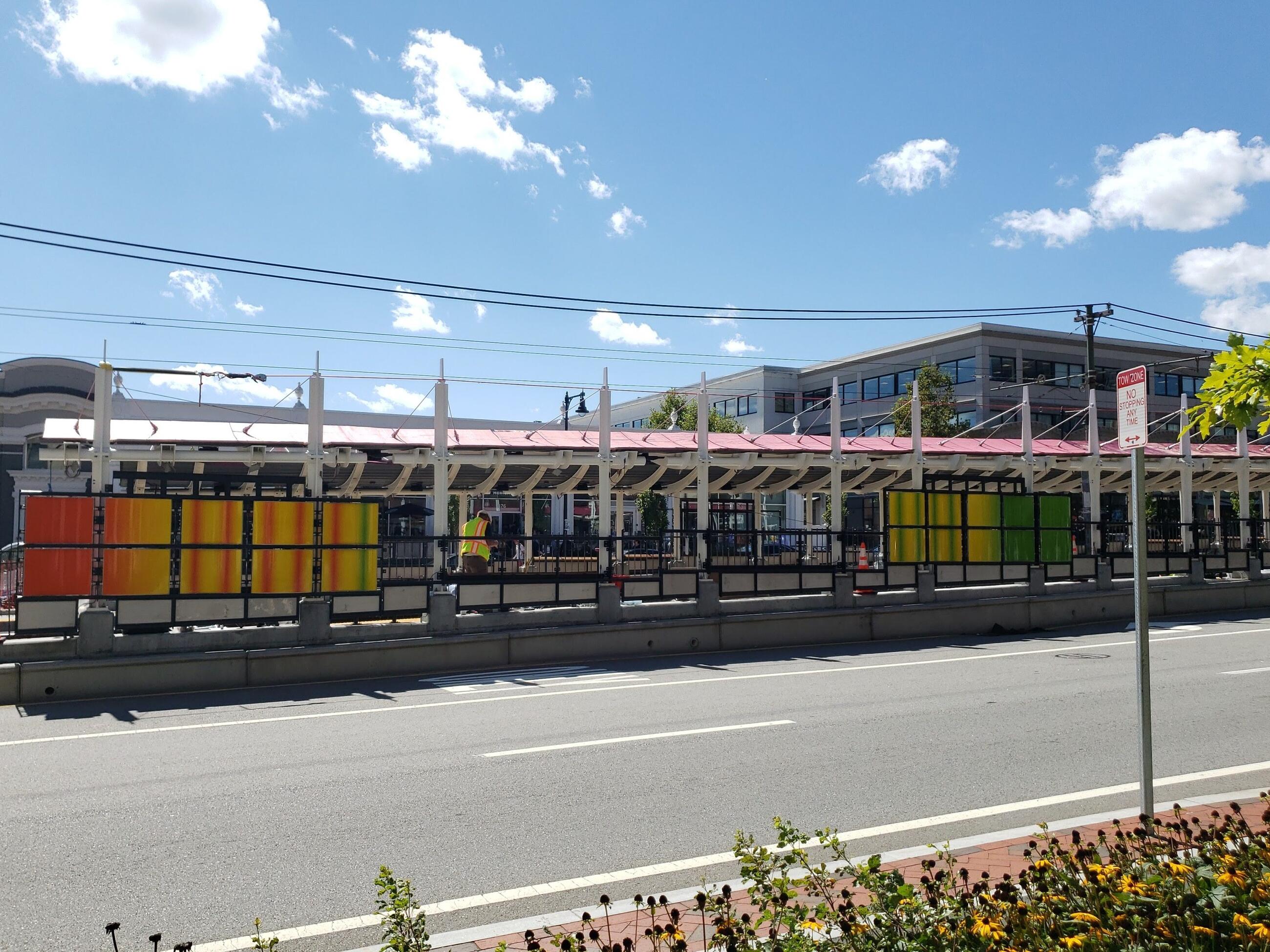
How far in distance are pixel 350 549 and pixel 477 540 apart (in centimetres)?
222

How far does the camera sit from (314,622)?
14.1 meters

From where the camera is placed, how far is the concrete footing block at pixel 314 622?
14102mm

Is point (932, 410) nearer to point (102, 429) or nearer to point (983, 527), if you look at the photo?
point (983, 527)

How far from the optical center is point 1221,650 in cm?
1580

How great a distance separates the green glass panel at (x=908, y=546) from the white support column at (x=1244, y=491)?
40.3 ft

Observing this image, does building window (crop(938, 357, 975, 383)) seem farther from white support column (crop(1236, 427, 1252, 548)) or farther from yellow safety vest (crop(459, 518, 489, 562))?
yellow safety vest (crop(459, 518, 489, 562))

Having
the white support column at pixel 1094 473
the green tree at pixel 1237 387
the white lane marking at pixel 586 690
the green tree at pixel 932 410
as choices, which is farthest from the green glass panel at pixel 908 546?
the green tree at pixel 932 410

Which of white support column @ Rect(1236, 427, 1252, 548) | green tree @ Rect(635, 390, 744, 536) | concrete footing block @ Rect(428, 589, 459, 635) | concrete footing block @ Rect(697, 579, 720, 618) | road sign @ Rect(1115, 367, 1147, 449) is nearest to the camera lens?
road sign @ Rect(1115, 367, 1147, 449)

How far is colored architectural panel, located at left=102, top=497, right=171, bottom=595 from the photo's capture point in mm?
13352

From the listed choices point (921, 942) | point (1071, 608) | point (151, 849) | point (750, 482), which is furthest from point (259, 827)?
point (1071, 608)

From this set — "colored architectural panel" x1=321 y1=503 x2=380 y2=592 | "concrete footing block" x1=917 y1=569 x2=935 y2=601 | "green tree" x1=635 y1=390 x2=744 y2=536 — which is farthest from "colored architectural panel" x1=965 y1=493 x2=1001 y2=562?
"green tree" x1=635 y1=390 x2=744 y2=536

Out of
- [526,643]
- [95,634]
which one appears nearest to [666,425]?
[526,643]

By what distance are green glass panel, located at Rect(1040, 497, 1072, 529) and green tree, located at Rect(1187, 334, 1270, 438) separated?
55.6 ft

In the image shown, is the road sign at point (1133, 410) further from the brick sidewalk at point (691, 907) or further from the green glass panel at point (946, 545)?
the green glass panel at point (946, 545)
